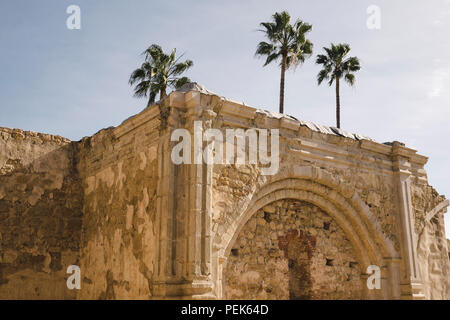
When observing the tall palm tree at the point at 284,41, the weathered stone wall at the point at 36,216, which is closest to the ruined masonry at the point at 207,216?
the weathered stone wall at the point at 36,216

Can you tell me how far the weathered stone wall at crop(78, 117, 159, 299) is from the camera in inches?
308

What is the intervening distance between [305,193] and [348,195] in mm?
1032

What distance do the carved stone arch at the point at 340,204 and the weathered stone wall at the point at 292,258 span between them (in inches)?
6.2

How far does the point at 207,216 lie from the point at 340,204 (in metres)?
3.42

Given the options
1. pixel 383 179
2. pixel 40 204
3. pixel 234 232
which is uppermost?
pixel 383 179

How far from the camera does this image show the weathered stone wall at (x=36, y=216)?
9.05m

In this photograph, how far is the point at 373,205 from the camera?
33.3 ft

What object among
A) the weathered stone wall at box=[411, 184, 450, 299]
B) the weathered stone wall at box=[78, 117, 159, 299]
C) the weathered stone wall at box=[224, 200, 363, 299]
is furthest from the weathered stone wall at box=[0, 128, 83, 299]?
the weathered stone wall at box=[411, 184, 450, 299]

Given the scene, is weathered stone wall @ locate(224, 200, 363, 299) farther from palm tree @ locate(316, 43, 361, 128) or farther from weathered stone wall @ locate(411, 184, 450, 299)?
palm tree @ locate(316, 43, 361, 128)

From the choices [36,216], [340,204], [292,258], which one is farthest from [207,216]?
[36,216]

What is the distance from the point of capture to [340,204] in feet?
31.8

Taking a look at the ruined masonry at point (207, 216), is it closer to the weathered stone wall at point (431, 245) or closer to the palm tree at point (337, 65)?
the weathered stone wall at point (431, 245)
